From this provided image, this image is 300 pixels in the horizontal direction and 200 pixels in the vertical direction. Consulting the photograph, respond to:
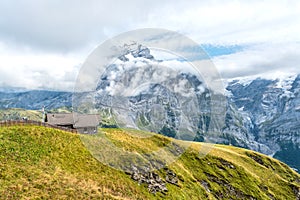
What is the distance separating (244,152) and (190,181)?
273 feet

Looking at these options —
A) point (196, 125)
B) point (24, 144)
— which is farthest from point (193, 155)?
point (196, 125)

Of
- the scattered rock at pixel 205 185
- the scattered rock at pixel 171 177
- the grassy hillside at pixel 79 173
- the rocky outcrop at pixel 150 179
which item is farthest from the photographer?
the scattered rock at pixel 205 185

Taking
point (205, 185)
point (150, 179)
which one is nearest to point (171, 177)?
point (150, 179)

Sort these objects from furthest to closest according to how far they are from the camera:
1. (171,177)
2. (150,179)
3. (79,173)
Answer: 1. (171,177)
2. (150,179)
3. (79,173)

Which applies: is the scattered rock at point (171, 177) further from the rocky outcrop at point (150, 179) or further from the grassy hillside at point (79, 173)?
the grassy hillside at point (79, 173)

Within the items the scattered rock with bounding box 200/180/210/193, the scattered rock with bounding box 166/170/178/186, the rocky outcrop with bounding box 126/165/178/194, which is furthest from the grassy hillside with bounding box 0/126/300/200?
the rocky outcrop with bounding box 126/165/178/194

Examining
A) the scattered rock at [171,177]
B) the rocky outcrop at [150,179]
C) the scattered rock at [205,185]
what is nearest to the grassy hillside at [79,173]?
the scattered rock at [205,185]

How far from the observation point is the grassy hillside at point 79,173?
54031 mm

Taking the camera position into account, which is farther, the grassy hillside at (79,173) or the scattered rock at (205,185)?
the scattered rock at (205,185)

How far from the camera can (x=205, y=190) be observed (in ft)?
→ 317

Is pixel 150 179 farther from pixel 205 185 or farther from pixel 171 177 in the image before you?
pixel 205 185

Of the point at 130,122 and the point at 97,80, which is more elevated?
the point at 97,80

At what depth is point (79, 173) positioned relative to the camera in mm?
63312

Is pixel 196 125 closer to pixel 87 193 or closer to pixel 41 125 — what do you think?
pixel 87 193
